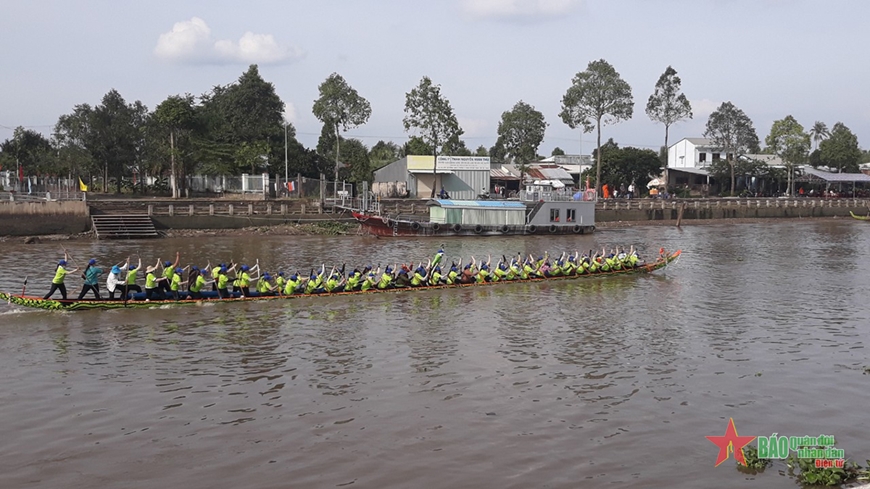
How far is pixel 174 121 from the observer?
53.9 metres

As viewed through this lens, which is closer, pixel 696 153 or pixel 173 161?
pixel 173 161

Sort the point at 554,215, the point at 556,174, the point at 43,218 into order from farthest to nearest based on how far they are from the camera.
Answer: the point at 556,174
the point at 554,215
the point at 43,218

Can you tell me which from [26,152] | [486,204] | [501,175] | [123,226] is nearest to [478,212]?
[486,204]

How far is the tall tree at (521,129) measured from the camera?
87000 millimetres

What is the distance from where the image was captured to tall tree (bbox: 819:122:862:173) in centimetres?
8919

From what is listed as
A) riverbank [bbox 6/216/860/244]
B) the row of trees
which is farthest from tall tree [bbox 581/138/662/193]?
riverbank [bbox 6/216/860/244]

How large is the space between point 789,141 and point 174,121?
61.5 m

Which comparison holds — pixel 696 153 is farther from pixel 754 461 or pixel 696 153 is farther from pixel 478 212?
pixel 754 461

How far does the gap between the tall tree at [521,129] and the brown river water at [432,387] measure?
59898 mm

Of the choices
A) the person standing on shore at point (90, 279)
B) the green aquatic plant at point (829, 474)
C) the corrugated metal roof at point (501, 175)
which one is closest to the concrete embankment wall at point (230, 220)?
the person standing on shore at point (90, 279)

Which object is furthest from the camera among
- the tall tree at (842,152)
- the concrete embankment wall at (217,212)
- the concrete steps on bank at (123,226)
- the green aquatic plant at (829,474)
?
the tall tree at (842,152)

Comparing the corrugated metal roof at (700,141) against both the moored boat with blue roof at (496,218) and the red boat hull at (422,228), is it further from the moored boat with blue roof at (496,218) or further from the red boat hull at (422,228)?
the red boat hull at (422,228)

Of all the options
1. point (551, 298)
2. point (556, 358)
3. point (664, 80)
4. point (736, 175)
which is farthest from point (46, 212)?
point (736, 175)

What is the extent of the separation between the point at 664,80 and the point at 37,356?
68.9m
